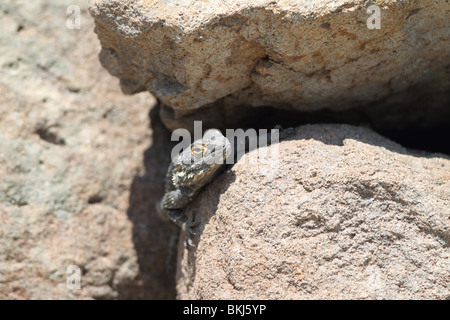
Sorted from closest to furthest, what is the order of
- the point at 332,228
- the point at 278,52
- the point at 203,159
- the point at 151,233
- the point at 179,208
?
the point at 332,228 → the point at 278,52 → the point at 203,159 → the point at 179,208 → the point at 151,233

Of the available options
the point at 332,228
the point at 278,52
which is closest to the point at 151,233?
the point at 332,228

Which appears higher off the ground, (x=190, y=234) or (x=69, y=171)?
(x=69, y=171)

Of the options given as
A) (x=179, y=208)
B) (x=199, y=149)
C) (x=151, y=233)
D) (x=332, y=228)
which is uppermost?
(x=199, y=149)

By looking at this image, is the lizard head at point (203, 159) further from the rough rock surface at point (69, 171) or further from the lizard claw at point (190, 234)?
the rough rock surface at point (69, 171)

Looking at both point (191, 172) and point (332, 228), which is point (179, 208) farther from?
point (332, 228)

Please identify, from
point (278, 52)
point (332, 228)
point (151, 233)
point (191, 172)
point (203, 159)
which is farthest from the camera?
point (151, 233)

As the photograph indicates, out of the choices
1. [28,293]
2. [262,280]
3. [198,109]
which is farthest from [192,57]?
[28,293]
